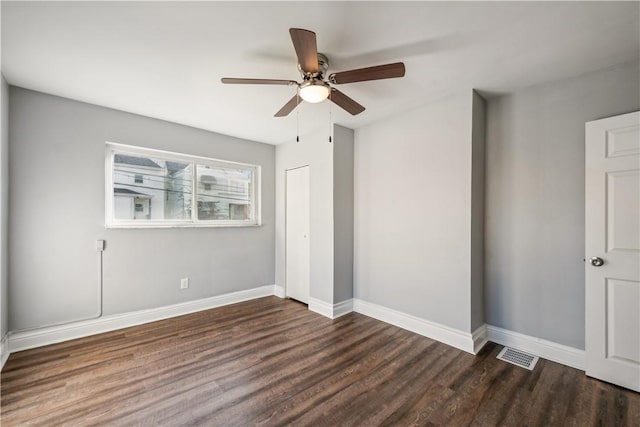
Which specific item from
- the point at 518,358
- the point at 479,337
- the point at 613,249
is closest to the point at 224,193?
the point at 479,337

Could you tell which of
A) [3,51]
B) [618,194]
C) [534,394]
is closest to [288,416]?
[534,394]

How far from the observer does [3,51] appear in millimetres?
1979

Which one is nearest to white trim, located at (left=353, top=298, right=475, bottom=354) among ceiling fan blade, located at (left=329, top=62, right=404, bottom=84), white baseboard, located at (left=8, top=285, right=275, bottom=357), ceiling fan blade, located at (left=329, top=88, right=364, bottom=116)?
white baseboard, located at (left=8, top=285, right=275, bottom=357)

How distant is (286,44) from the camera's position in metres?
1.89

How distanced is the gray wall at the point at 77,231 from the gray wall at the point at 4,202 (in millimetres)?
58

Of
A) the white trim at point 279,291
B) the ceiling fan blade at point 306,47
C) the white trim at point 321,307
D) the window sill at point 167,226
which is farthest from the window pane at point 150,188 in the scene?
the ceiling fan blade at point 306,47

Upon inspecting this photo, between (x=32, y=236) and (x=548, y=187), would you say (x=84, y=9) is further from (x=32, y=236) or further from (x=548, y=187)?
(x=548, y=187)

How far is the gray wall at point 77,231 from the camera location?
8.36 feet

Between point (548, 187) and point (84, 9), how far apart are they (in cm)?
364

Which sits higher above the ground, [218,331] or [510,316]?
[510,316]

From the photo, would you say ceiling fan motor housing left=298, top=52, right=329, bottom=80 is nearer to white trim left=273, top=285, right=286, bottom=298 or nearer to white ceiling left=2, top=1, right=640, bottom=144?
white ceiling left=2, top=1, right=640, bottom=144

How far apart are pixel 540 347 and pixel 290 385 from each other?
223 centimetres

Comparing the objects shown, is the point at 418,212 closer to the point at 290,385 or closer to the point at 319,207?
the point at 319,207

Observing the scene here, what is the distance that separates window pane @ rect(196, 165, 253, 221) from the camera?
3.78 m
